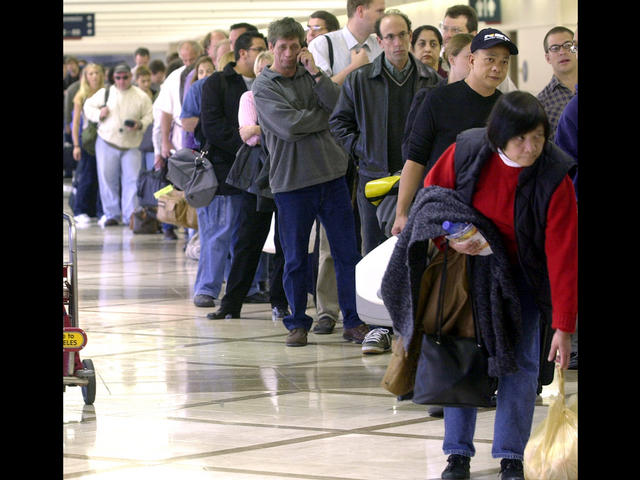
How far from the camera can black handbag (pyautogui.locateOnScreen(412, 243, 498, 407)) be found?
15.0 ft

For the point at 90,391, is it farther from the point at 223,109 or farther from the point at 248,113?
the point at 223,109

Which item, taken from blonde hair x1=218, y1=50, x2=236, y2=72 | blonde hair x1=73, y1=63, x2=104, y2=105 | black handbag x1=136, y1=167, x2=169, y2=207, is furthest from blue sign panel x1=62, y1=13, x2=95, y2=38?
blonde hair x1=218, y1=50, x2=236, y2=72

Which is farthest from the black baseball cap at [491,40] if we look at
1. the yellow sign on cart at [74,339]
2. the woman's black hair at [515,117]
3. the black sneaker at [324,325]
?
the black sneaker at [324,325]

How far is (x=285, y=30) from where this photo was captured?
7750 millimetres

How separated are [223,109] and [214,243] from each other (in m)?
1.13

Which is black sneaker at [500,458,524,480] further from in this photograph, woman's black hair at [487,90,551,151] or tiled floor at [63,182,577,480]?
woman's black hair at [487,90,551,151]

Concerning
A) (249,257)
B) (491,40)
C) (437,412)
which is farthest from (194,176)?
(491,40)

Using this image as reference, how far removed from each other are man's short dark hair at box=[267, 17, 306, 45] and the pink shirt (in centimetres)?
99

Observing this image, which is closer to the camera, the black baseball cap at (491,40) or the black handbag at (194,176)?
the black baseball cap at (491,40)

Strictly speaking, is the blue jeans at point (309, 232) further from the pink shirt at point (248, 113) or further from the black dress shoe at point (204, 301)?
the black dress shoe at point (204, 301)

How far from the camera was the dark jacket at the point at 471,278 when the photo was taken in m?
4.55
